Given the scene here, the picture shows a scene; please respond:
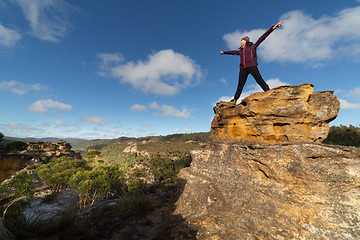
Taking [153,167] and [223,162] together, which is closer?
[223,162]

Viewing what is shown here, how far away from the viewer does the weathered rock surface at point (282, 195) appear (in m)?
3.49

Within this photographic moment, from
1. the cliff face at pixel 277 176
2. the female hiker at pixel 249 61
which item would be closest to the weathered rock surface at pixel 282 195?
the cliff face at pixel 277 176

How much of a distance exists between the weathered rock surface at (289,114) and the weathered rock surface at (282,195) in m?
0.85

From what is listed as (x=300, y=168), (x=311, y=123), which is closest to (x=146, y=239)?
(x=300, y=168)

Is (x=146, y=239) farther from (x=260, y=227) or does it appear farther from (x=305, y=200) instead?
(x=305, y=200)

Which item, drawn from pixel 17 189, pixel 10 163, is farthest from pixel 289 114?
pixel 17 189

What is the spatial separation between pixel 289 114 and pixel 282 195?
292 centimetres

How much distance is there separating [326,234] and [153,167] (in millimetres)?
40440

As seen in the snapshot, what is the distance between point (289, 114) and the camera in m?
5.18

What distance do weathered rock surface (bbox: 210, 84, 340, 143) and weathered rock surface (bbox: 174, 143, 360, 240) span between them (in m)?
0.85

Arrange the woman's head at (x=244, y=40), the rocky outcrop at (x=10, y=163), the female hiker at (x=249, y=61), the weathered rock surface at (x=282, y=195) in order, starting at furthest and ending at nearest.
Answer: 1. the rocky outcrop at (x=10, y=163)
2. the woman's head at (x=244, y=40)
3. the female hiker at (x=249, y=61)
4. the weathered rock surface at (x=282, y=195)

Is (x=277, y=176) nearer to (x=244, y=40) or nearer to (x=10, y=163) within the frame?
(x=244, y=40)

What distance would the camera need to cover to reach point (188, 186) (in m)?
7.11

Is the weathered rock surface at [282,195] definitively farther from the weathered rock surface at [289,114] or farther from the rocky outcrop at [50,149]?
the rocky outcrop at [50,149]
